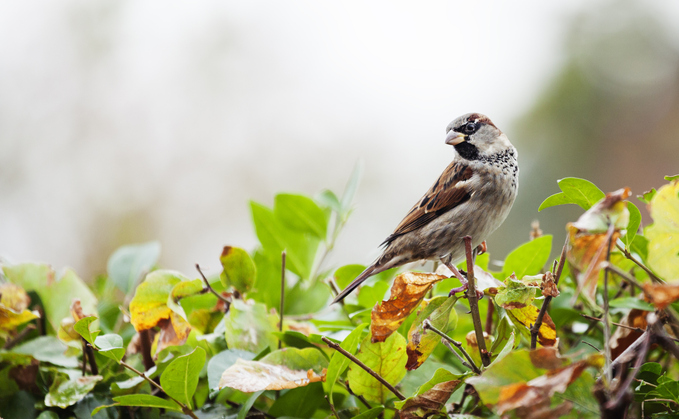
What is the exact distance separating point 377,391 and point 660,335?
12.5 inches

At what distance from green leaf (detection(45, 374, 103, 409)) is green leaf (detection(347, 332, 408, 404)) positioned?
1.16 ft

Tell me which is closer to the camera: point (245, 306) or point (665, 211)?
point (665, 211)

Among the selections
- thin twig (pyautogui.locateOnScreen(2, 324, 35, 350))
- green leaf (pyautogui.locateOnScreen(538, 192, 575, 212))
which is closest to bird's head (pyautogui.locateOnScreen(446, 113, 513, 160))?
green leaf (pyautogui.locateOnScreen(538, 192, 575, 212))

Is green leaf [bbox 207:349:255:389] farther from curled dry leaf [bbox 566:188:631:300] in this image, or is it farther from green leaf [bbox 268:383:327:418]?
curled dry leaf [bbox 566:188:631:300]

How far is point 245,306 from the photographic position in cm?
72

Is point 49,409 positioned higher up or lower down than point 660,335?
lower down

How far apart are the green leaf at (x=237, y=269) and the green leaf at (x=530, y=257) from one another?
0.39 m

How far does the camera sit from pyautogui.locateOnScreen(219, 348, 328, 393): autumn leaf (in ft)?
1.75

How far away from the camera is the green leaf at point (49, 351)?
0.72 m

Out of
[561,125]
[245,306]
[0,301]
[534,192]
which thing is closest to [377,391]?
[245,306]

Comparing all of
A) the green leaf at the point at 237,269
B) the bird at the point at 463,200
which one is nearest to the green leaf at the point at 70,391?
the green leaf at the point at 237,269

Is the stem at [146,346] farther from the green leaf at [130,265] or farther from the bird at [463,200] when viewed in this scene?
the bird at [463,200]

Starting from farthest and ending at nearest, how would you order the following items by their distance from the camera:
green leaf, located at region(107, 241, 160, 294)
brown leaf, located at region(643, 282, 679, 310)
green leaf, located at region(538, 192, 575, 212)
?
green leaf, located at region(107, 241, 160, 294) < green leaf, located at region(538, 192, 575, 212) < brown leaf, located at region(643, 282, 679, 310)

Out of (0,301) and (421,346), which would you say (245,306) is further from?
(0,301)
